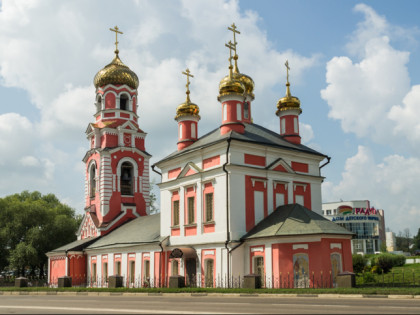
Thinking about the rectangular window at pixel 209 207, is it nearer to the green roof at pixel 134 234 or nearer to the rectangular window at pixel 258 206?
the rectangular window at pixel 258 206

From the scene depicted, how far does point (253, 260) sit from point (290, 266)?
215 cm

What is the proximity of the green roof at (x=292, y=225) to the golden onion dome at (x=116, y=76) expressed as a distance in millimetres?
19060

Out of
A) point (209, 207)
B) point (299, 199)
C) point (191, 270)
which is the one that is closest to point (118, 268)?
point (191, 270)

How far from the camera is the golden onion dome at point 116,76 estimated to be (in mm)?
37188

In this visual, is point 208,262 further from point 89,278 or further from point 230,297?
point 89,278

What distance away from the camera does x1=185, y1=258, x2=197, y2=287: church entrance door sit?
2419 centimetres

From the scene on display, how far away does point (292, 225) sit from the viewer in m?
20.8

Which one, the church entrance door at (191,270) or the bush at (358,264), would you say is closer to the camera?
the church entrance door at (191,270)

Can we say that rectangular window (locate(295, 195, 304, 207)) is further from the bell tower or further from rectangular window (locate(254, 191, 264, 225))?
the bell tower

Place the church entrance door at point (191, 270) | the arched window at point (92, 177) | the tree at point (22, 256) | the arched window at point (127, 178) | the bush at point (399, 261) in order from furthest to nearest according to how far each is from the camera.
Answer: the tree at point (22, 256), the arched window at point (92, 177), the arched window at point (127, 178), the bush at point (399, 261), the church entrance door at point (191, 270)

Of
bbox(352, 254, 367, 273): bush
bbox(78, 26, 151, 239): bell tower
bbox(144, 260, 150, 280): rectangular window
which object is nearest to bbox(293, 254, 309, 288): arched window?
bbox(144, 260, 150, 280): rectangular window

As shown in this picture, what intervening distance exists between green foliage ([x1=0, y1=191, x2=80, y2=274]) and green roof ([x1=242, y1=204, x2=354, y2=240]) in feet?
81.6

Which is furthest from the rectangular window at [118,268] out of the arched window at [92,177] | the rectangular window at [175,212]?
the arched window at [92,177]

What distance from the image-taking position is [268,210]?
23578 millimetres
